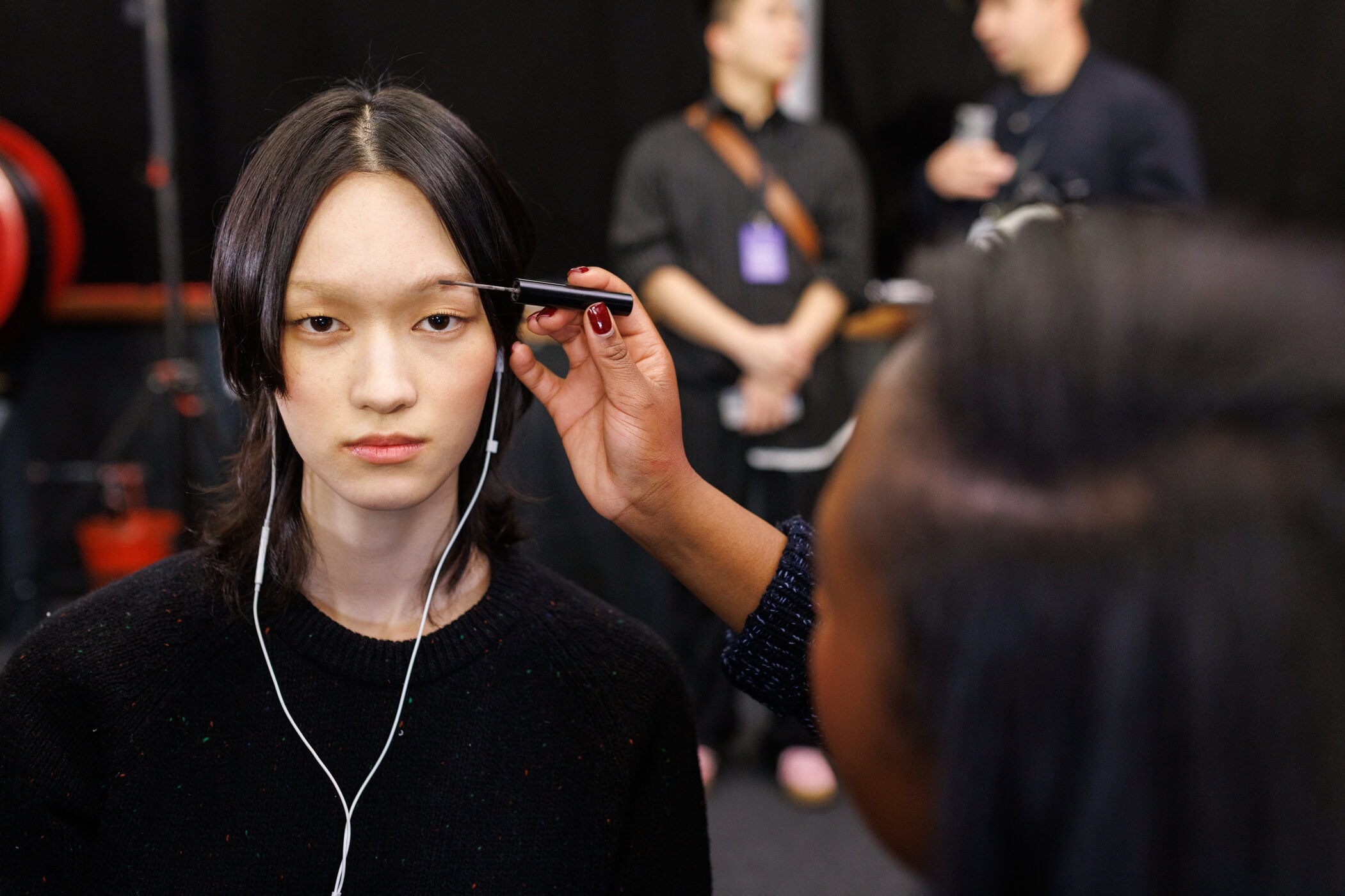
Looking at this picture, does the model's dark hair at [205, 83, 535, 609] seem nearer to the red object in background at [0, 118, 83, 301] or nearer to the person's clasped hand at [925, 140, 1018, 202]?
the person's clasped hand at [925, 140, 1018, 202]

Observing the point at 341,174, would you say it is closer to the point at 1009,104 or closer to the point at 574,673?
the point at 574,673

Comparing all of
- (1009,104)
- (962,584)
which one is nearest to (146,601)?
(962,584)

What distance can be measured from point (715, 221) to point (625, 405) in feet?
4.56

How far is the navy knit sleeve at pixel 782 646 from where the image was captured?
934 millimetres

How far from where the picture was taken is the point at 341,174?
917 mm

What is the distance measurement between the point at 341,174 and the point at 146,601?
434 millimetres

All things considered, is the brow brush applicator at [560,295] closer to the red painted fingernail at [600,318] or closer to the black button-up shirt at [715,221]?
the red painted fingernail at [600,318]

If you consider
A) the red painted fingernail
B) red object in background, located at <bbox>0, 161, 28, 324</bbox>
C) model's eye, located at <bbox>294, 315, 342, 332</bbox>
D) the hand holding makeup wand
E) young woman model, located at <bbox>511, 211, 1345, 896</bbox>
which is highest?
young woman model, located at <bbox>511, 211, 1345, 896</bbox>

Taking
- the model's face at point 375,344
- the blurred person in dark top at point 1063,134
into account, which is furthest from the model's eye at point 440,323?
the blurred person in dark top at point 1063,134

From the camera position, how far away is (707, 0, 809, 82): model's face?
2260 millimetres

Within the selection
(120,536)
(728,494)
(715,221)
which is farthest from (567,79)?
(120,536)

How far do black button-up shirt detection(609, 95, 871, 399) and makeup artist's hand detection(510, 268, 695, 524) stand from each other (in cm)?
128

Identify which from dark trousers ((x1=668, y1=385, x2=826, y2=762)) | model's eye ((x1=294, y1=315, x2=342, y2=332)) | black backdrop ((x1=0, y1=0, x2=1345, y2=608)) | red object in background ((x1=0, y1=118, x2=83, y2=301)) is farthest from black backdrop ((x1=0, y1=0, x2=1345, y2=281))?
model's eye ((x1=294, y1=315, x2=342, y2=332))

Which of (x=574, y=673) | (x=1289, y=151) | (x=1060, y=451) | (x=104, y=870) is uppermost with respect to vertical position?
(x=1060, y=451)
